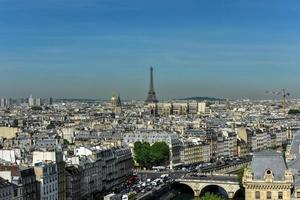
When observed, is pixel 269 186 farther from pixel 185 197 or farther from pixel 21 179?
pixel 185 197

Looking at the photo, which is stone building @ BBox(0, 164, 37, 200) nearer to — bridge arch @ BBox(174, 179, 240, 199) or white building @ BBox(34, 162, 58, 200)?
white building @ BBox(34, 162, 58, 200)

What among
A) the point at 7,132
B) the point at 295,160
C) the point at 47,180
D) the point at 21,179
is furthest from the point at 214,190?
the point at 295,160

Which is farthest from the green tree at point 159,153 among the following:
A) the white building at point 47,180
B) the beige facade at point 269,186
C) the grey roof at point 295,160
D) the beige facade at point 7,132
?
the beige facade at point 269,186

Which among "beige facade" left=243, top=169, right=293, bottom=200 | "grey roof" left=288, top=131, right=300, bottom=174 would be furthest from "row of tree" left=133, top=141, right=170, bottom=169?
"beige facade" left=243, top=169, right=293, bottom=200

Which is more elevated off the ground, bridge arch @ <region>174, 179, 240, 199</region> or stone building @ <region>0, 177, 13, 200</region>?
stone building @ <region>0, 177, 13, 200</region>

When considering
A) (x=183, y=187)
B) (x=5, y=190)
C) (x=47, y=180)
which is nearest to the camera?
(x=5, y=190)

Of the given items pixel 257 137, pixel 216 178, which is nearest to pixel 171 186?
pixel 216 178
